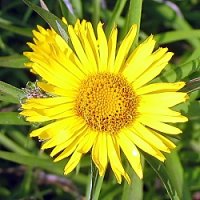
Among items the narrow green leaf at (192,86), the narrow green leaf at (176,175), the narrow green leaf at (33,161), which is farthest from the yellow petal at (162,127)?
the narrow green leaf at (33,161)

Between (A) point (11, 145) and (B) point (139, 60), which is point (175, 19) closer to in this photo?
(B) point (139, 60)

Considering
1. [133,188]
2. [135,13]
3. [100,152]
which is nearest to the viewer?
[100,152]

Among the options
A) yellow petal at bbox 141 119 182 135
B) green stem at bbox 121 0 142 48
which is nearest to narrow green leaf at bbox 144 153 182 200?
yellow petal at bbox 141 119 182 135

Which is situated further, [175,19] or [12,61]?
[175,19]

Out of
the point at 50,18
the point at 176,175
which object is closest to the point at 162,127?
the point at 176,175

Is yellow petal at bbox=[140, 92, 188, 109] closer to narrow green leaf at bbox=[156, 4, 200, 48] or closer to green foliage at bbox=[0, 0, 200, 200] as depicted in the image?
green foliage at bbox=[0, 0, 200, 200]

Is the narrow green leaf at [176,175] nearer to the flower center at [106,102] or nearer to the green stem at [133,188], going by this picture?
the green stem at [133,188]

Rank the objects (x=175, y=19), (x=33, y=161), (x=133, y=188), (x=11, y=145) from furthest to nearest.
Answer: (x=175, y=19) → (x=11, y=145) → (x=33, y=161) → (x=133, y=188)

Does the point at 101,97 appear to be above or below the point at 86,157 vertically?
above
